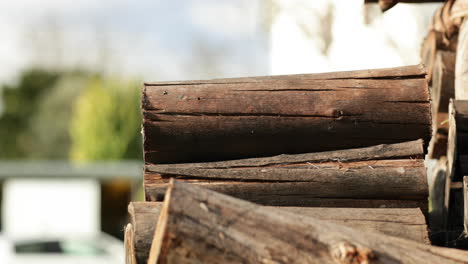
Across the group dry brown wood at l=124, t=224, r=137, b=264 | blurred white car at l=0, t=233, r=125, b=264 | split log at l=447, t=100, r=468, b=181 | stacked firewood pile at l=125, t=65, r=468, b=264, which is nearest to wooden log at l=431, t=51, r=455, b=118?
split log at l=447, t=100, r=468, b=181

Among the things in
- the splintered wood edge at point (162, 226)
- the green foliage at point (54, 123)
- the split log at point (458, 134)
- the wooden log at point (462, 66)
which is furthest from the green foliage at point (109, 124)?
the splintered wood edge at point (162, 226)

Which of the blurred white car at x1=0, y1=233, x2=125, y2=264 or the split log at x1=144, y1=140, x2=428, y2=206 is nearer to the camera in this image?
the split log at x1=144, y1=140, x2=428, y2=206

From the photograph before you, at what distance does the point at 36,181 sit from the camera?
24.3 metres

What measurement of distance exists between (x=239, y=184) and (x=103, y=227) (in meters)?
24.1

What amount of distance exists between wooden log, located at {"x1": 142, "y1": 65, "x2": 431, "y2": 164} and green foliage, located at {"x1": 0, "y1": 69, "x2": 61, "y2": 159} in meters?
41.7

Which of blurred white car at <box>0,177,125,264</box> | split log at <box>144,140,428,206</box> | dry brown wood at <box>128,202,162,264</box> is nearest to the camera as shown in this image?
dry brown wood at <box>128,202,162,264</box>

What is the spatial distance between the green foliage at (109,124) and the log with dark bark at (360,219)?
26.2 meters

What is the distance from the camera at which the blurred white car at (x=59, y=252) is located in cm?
1543

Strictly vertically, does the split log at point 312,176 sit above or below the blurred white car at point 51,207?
above

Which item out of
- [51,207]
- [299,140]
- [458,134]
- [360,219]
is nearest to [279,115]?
[299,140]

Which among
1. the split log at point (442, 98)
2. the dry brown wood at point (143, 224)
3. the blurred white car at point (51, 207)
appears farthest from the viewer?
the blurred white car at point (51, 207)

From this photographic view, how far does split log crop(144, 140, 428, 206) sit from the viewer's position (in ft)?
10.5

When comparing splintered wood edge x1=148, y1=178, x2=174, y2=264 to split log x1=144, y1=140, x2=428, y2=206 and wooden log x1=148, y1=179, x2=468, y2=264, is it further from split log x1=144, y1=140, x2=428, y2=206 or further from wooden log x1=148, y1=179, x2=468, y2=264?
split log x1=144, y1=140, x2=428, y2=206

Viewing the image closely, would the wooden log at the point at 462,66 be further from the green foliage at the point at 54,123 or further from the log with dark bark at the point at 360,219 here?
the green foliage at the point at 54,123
